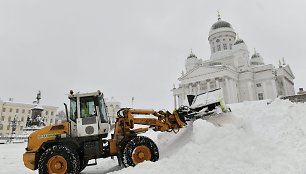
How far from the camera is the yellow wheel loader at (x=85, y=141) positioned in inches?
305

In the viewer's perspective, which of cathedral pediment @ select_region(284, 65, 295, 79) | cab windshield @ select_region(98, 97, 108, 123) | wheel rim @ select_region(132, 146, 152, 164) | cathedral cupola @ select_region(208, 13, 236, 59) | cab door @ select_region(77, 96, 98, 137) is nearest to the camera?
wheel rim @ select_region(132, 146, 152, 164)

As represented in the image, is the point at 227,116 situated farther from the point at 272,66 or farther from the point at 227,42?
the point at 227,42

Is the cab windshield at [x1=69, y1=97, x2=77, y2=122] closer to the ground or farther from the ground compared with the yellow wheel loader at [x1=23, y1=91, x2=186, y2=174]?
farther from the ground

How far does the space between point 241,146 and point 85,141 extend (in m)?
5.56

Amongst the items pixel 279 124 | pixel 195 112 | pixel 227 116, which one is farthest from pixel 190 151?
pixel 279 124

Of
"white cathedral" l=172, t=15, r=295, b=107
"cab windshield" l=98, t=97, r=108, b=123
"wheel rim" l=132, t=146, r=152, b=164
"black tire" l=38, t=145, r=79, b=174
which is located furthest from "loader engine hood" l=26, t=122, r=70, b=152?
"white cathedral" l=172, t=15, r=295, b=107

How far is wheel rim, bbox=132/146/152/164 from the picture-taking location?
8039 mm

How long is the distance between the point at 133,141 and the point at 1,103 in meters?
79.8

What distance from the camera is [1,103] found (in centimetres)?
7294

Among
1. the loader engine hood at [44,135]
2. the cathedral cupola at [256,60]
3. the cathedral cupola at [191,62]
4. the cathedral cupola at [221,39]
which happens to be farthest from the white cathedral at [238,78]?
the loader engine hood at [44,135]

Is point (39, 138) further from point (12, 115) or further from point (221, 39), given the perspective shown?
point (12, 115)

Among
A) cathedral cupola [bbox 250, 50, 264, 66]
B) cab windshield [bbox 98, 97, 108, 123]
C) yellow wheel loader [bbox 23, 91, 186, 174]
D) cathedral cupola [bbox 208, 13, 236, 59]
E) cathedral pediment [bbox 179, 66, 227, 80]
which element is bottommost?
yellow wheel loader [bbox 23, 91, 186, 174]

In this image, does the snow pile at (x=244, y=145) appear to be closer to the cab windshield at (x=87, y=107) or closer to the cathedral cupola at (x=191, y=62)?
the cab windshield at (x=87, y=107)

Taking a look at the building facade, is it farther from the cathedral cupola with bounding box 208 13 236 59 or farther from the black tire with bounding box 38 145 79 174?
the black tire with bounding box 38 145 79 174
